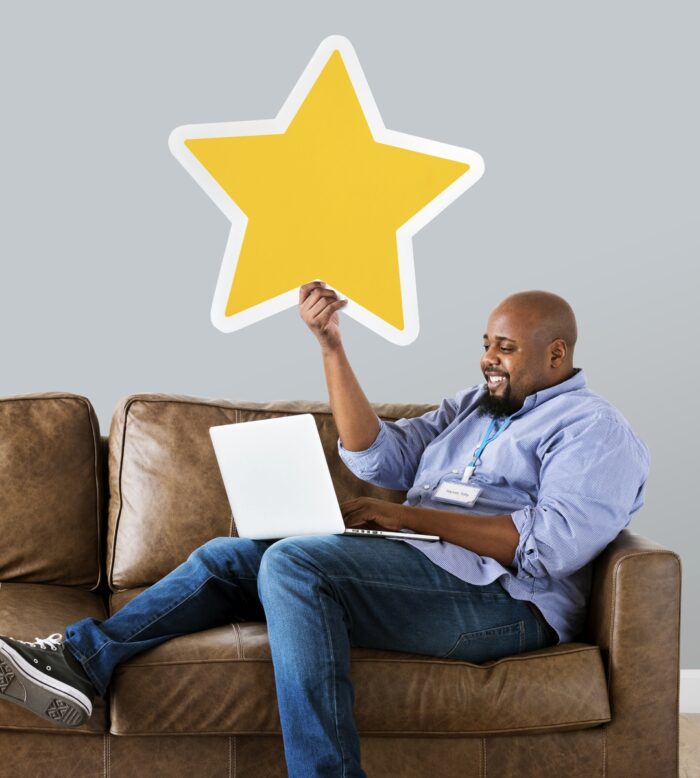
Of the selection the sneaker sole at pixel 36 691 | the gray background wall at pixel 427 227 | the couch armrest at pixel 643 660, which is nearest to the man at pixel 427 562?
the sneaker sole at pixel 36 691

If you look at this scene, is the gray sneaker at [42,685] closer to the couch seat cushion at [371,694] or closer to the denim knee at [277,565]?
the couch seat cushion at [371,694]

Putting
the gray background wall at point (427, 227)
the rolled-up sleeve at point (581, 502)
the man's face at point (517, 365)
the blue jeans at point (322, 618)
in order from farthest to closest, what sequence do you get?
1. the gray background wall at point (427, 227)
2. the man's face at point (517, 365)
3. the rolled-up sleeve at point (581, 502)
4. the blue jeans at point (322, 618)

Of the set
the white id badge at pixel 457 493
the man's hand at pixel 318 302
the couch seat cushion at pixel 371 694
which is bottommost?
the couch seat cushion at pixel 371 694

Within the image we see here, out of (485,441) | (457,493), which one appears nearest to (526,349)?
(485,441)

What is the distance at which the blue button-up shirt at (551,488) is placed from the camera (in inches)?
77.1

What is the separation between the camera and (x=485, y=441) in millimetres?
2248

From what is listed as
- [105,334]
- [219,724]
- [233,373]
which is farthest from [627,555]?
[105,334]

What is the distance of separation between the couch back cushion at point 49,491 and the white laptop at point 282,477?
0.59 m

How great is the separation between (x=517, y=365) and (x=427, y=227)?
36.7 inches

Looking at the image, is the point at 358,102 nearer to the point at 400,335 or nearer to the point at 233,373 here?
the point at 400,335

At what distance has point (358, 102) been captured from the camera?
217cm

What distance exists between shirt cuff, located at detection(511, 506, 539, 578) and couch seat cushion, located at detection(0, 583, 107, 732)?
2.72 ft

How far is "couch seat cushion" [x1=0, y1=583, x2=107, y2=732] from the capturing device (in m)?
1.83

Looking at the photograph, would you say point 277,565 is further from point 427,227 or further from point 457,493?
point 427,227
